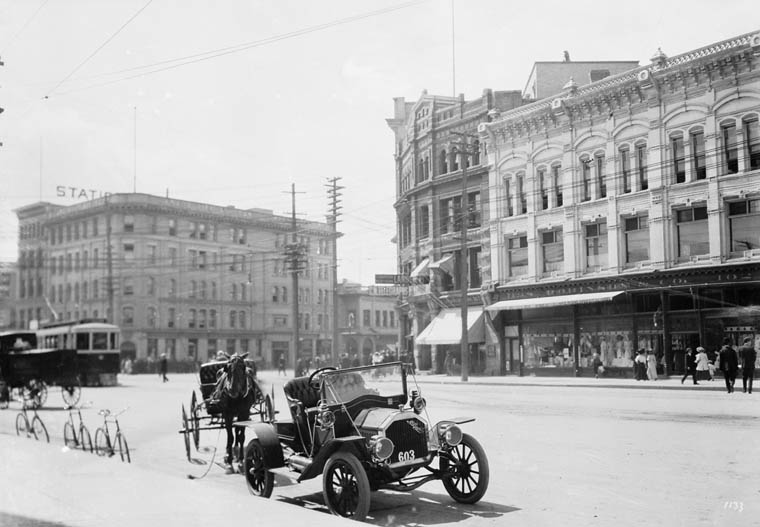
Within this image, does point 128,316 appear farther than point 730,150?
Yes

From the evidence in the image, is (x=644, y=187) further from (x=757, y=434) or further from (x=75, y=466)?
(x=75, y=466)

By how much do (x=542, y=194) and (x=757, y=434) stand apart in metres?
10.3

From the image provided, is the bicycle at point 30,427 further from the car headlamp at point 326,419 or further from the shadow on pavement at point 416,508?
the car headlamp at point 326,419

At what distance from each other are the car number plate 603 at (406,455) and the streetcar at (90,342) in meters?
7.91

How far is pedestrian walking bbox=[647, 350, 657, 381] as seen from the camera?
1805 centimetres

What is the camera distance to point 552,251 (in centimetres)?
2233

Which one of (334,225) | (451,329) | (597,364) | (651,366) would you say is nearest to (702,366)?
(651,366)

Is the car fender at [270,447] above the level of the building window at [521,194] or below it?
below

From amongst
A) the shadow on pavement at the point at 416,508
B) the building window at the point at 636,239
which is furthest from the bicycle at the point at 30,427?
the building window at the point at 636,239

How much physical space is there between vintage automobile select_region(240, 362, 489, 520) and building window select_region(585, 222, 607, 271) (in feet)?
29.6

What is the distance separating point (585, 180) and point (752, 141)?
7.37m

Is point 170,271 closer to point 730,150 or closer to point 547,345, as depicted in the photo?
point 730,150

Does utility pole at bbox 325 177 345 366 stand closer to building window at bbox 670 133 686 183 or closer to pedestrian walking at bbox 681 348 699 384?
building window at bbox 670 133 686 183

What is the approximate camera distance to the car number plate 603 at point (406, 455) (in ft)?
28.0
